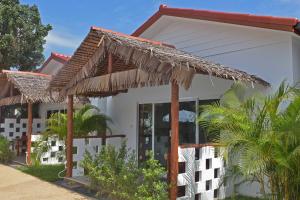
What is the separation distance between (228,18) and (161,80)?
3.31 meters

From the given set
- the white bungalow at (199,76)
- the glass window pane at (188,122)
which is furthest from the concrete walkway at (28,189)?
the glass window pane at (188,122)

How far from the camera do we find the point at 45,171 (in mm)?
12297

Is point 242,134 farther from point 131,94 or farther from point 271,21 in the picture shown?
point 131,94

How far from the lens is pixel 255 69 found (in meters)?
9.11

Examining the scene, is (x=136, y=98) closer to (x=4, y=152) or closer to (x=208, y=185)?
(x=208, y=185)

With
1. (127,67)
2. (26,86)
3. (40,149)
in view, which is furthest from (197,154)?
(26,86)

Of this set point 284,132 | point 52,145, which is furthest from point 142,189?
point 52,145

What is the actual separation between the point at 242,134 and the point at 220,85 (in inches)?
132

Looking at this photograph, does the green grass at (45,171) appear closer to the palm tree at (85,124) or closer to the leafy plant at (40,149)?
the leafy plant at (40,149)

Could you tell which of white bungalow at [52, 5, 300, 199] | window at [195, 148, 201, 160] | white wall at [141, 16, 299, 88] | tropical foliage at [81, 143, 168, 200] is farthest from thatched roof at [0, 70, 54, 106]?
window at [195, 148, 201, 160]

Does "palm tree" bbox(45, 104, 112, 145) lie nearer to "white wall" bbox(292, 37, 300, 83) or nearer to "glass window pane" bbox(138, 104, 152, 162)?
"glass window pane" bbox(138, 104, 152, 162)

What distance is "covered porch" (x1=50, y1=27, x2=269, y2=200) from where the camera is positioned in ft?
23.2

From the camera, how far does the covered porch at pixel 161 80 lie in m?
7.08

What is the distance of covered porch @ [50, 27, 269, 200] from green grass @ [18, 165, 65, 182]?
33.2 inches
